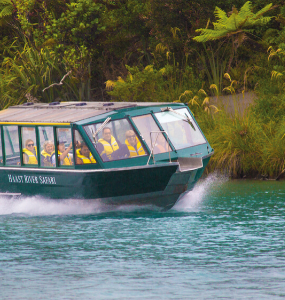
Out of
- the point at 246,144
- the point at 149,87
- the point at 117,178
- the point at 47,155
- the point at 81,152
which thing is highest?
the point at 149,87

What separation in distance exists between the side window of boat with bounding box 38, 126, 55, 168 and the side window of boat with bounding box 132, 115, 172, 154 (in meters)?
1.91

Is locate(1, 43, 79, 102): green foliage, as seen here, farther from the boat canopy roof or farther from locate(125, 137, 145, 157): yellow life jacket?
locate(125, 137, 145, 157): yellow life jacket

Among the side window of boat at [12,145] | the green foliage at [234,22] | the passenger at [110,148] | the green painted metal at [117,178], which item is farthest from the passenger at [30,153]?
the green foliage at [234,22]

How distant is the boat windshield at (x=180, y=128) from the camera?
15500 millimetres

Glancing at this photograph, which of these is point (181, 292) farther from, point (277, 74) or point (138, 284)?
point (277, 74)

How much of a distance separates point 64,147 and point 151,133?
193 cm

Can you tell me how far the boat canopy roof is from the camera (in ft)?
49.2

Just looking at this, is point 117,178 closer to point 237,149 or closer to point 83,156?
point 83,156

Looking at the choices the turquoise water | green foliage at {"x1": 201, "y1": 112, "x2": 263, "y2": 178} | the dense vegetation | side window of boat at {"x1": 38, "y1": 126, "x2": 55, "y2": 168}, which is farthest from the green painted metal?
the dense vegetation

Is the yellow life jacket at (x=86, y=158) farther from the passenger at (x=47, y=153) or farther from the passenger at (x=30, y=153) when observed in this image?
the passenger at (x=30, y=153)

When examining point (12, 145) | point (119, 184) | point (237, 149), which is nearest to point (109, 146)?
point (119, 184)

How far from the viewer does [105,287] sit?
9508 mm

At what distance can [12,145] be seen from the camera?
1598cm

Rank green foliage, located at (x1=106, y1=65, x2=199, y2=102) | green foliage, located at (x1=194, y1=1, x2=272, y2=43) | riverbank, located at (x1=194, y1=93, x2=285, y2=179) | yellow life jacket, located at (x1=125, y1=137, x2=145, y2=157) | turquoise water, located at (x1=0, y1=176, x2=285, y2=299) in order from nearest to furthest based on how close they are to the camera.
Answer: turquoise water, located at (x1=0, y1=176, x2=285, y2=299) → yellow life jacket, located at (x1=125, y1=137, x2=145, y2=157) → riverbank, located at (x1=194, y1=93, x2=285, y2=179) → green foliage, located at (x1=194, y1=1, x2=272, y2=43) → green foliage, located at (x1=106, y1=65, x2=199, y2=102)
